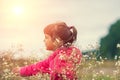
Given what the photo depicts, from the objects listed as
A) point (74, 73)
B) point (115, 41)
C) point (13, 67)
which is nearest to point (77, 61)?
point (74, 73)

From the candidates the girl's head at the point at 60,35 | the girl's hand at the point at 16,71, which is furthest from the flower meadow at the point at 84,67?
the girl's head at the point at 60,35

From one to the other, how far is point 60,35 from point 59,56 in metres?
→ 0.26

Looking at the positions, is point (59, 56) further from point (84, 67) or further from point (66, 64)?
point (84, 67)

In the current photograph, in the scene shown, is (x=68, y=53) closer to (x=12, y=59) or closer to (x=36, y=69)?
(x=36, y=69)

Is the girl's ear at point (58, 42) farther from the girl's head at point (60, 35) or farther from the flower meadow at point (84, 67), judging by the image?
the flower meadow at point (84, 67)

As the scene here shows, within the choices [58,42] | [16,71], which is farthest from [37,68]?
[58,42]

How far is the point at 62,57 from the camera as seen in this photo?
6219 mm

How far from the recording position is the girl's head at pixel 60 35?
6.51 m

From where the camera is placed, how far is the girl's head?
6.51 m

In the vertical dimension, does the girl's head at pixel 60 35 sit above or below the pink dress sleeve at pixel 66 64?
above

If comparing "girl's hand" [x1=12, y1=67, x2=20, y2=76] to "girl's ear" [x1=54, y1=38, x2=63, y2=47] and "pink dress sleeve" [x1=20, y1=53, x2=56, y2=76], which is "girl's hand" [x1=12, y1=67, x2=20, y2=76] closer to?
"pink dress sleeve" [x1=20, y1=53, x2=56, y2=76]

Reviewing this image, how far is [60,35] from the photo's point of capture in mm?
6523

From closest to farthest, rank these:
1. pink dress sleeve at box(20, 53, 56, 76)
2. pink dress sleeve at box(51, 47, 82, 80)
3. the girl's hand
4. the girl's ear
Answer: pink dress sleeve at box(51, 47, 82, 80), the girl's ear, pink dress sleeve at box(20, 53, 56, 76), the girl's hand

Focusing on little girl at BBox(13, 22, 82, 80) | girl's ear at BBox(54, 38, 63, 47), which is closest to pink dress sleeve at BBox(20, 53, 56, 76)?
little girl at BBox(13, 22, 82, 80)
